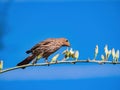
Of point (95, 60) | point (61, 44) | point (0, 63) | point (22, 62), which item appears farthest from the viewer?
point (61, 44)

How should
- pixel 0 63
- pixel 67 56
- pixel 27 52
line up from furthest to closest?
pixel 27 52 < pixel 67 56 < pixel 0 63

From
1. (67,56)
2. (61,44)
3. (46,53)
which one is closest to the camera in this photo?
(67,56)

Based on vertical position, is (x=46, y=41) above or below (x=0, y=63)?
above

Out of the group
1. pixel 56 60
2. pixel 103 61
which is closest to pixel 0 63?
pixel 56 60

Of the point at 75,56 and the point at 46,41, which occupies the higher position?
the point at 46,41

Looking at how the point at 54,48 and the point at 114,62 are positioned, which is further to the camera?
the point at 54,48

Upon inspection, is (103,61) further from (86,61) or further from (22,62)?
(22,62)

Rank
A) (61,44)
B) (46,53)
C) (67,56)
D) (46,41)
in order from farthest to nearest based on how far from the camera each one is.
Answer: (46,41)
(61,44)
(46,53)
(67,56)

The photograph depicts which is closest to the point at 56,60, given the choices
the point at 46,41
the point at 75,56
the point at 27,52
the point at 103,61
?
the point at 75,56

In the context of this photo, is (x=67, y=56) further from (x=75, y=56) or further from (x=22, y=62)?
(x=22, y=62)
